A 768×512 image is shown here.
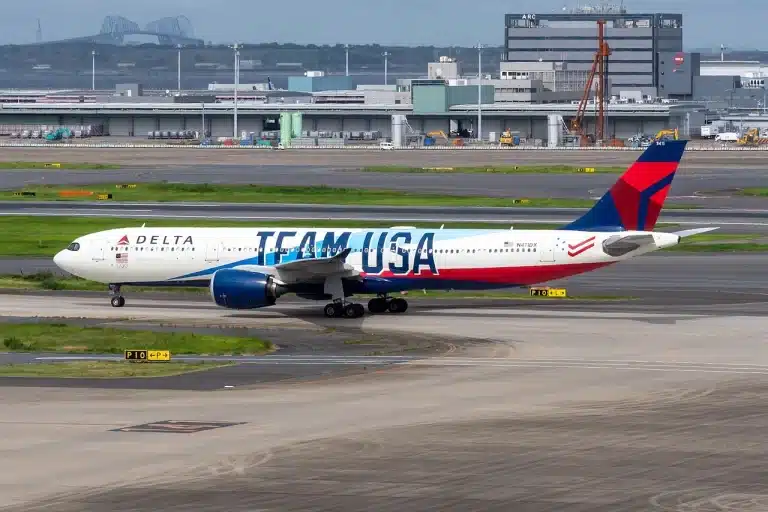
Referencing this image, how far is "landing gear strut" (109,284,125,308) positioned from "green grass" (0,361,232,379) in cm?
1580

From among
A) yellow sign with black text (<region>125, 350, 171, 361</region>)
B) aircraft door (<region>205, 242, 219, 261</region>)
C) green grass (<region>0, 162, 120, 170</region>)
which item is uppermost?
green grass (<region>0, 162, 120, 170</region>)

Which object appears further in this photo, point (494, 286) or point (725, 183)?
point (725, 183)

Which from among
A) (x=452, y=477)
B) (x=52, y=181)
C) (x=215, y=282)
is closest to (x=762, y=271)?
(x=215, y=282)

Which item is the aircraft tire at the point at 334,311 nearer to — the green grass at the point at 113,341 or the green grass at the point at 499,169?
the green grass at the point at 113,341

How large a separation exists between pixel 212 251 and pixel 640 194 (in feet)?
64.4

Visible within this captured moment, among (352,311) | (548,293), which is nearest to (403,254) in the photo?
(352,311)

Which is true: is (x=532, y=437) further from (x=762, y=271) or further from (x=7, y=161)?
(x=7, y=161)

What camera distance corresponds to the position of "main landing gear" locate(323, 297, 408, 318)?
212 feet

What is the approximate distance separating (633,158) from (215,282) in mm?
134316

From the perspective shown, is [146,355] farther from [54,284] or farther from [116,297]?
[54,284]

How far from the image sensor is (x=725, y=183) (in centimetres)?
14562

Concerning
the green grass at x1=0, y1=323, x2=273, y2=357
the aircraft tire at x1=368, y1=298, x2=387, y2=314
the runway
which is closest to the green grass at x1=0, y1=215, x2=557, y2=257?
the aircraft tire at x1=368, y1=298, x2=387, y2=314

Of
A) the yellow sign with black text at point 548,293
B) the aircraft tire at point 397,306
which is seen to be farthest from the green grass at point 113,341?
the yellow sign with black text at point 548,293

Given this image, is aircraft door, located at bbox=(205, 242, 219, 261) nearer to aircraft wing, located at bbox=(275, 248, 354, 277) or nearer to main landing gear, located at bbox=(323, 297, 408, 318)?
aircraft wing, located at bbox=(275, 248, 354, 277)
